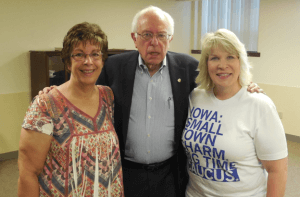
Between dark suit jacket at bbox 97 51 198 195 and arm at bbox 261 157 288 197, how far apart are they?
55 cm

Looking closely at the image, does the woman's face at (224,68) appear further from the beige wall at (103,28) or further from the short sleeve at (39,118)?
the beige wall at (103,28)

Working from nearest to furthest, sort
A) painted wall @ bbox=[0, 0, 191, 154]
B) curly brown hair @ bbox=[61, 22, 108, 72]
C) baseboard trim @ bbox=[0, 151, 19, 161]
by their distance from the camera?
1. curly brown hair @ bbox=[61, 22, 108, 72]
2. painted wall @ bbox=[0, 0, 191, 154]
3. baseboard trim @ bbox=[0, 151, 19, 161]

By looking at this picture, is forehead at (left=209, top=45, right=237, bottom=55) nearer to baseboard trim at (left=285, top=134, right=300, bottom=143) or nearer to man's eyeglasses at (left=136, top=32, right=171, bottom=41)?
man's eyeglasses at (left=136, top=32, right=171, bottom=41)

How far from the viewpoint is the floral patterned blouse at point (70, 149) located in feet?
4.29

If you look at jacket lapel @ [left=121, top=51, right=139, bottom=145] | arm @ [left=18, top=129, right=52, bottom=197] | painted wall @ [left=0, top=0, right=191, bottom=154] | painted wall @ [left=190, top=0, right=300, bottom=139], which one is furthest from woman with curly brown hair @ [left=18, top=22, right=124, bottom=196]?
painted wall @ [left=190, top=0, right=300, bottom=139]

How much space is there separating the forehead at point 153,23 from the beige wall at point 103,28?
3010mm

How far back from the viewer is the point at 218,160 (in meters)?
1.56

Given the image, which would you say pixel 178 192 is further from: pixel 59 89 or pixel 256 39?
pixel 256 39

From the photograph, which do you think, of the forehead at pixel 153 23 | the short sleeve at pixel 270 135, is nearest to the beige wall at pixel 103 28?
the forehead at pixel 153 23

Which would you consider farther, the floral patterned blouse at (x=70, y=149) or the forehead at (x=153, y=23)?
the forehead at (x=153, y=23)

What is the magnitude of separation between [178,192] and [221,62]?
922 millimetres

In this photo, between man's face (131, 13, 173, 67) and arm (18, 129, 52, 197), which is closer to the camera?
arm (18, 129, 52, 197)

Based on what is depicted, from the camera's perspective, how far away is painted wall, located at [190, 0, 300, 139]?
487 centimetres

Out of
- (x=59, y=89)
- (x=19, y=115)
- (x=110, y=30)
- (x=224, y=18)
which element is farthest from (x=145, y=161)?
(x=224, y=18)
